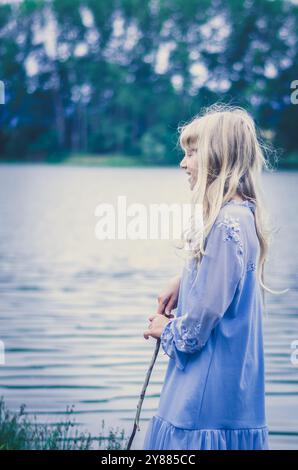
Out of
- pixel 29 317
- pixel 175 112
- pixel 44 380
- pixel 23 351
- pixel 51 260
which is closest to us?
pixel 44 380

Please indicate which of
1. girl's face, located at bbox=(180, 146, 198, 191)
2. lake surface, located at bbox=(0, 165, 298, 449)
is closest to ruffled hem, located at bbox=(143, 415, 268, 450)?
girl's face, located at bbox=(180, 146, 198, 191)

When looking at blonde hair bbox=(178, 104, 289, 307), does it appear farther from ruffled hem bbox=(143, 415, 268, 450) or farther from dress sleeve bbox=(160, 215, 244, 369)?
ruffled hem bbox=(143, 415, 268, 450)

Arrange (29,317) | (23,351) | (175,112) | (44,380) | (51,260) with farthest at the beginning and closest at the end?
(175,112)
(51,260)
(29,317)
(23,351)
(44,380)

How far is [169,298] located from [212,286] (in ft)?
0.80

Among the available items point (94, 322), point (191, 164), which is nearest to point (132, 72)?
point (94, 322)

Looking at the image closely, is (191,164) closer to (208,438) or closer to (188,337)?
(188,337)

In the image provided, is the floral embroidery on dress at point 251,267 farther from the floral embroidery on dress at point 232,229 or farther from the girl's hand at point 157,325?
the girl's hand at point 157,325

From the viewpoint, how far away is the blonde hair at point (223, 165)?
249 centimetres

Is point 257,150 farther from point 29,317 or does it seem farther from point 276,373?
point 29,317

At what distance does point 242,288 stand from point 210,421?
0.30m

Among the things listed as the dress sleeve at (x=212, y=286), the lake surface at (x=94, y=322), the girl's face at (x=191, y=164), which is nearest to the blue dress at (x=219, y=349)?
the dress sleeve at (x=212, y=286)

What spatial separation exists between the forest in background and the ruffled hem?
683 inches

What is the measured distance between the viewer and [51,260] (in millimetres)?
13430

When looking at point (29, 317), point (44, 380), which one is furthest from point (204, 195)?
point (29, 317)
